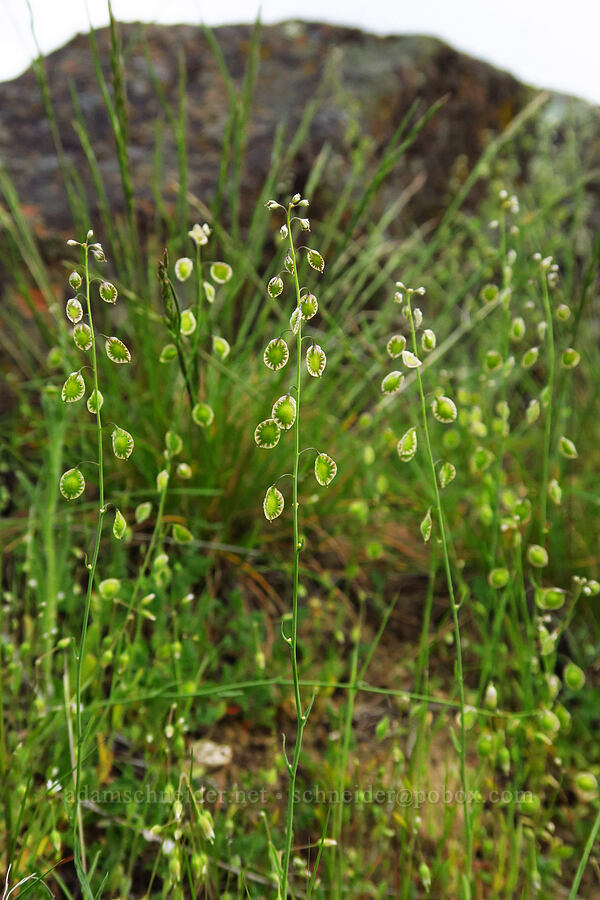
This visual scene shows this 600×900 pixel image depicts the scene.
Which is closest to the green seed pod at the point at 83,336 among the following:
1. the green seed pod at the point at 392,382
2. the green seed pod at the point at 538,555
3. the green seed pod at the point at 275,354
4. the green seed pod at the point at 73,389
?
the green seed pod at the point at 73,389

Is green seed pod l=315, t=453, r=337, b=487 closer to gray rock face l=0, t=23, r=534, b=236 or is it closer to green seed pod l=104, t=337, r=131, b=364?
green seed pod l=104, t=337, r=131, b=364

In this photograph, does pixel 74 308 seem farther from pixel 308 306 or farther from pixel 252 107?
pixel 252 107

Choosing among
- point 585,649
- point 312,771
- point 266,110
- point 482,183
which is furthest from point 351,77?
point 312,771

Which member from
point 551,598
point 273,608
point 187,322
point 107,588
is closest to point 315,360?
point 187,322

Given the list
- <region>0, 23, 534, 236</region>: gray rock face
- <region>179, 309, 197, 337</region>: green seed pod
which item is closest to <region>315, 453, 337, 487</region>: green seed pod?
<region>179, 309, 197, 337</region>: green seed pod

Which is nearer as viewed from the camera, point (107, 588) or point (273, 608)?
point (107, 588)

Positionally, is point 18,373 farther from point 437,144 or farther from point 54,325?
point 437,144
